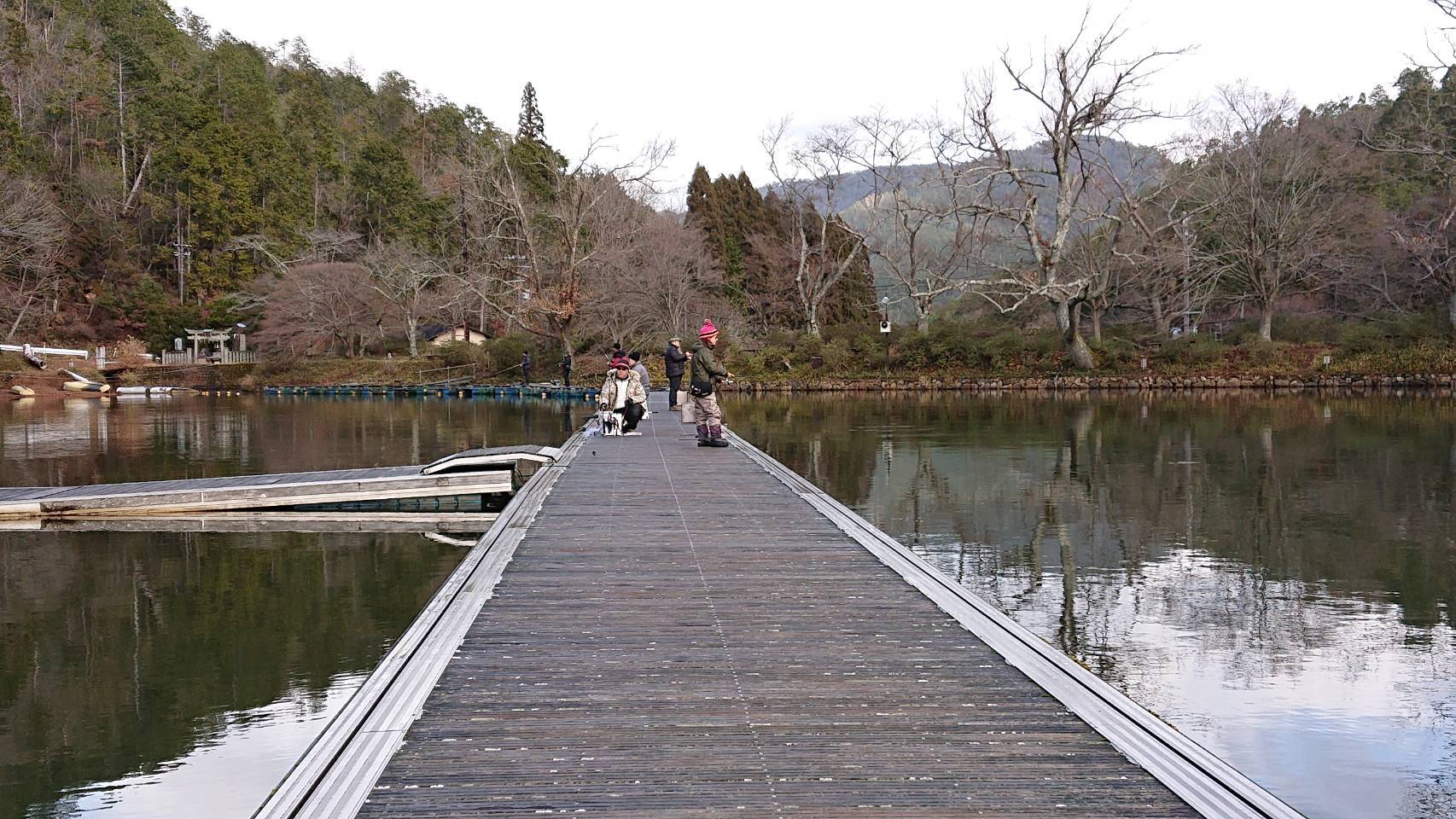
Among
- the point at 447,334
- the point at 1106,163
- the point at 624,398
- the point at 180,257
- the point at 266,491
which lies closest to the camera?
the point at 266,491

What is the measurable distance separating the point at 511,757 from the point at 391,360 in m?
51.7

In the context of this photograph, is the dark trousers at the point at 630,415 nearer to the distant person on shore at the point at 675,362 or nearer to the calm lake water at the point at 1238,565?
the distant person on shore at the point at 675,362

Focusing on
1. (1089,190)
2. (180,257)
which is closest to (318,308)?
(180,257)

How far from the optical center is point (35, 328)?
59.2m

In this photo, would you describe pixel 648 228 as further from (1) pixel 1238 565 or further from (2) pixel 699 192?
(1) pixel 1238 565

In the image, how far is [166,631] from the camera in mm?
8812

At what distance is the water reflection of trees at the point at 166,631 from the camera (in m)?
6.36

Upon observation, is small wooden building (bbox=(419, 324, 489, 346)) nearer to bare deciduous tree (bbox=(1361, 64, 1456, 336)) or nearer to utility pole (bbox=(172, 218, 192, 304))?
utility pole (bbox=(172, 218, 192, 304))

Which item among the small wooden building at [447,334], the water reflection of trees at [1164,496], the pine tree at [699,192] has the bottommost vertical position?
the water reflection of trees at [1164,496]

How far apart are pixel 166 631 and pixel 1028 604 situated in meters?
7.03

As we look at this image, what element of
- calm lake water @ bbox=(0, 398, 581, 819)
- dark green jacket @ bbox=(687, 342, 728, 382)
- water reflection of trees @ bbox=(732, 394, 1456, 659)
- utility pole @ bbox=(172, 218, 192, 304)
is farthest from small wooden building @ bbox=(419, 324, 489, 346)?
dark green jacket @ bbox=(687, 342, 728, 382)

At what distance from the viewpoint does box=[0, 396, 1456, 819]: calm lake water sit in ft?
19.8

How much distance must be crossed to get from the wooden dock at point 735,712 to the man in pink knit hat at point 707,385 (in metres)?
6.78

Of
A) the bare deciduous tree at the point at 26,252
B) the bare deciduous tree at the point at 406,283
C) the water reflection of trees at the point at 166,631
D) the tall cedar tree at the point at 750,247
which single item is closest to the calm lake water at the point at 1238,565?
the water reflection of trees at the point at 166,631
